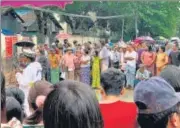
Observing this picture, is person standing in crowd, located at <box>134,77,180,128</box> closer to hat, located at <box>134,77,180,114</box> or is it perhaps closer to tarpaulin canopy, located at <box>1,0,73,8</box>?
hat, located at <box>134,77,180,114</box>

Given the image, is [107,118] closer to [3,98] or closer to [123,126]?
[123,126]

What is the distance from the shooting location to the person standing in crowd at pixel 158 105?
6.23ft

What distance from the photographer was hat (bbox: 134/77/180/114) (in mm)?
1937

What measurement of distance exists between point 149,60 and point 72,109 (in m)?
10.2

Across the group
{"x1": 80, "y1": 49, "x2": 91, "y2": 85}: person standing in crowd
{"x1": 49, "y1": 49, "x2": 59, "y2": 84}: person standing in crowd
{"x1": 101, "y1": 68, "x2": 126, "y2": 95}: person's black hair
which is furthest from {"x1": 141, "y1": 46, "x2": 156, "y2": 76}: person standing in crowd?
{"x1": 101, "y1": 68, "x2": 126, "y2": 95}: person's black hair

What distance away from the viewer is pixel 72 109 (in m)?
1.66

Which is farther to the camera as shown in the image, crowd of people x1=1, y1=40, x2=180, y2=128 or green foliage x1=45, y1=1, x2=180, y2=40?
green foliage x1=45, y1=1, x2=180, y2=40

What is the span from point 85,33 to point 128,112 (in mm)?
26550

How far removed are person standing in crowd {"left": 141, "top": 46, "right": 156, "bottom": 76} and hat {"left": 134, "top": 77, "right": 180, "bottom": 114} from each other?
8895 millimetres

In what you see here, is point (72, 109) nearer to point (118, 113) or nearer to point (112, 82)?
point (118, 113)

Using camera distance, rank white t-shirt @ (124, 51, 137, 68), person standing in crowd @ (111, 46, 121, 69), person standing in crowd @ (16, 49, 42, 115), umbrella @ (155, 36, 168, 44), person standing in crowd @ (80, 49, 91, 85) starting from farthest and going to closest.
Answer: umbrella @ (155, 36, 168, 44) → person standing in crowd @ (111, 46, 121, 69) → person standing in crowd @ (80, 49, 91, 85) → white t-shirt @ (124, 51, 137, 68) → person standing in crowd @ (16, 49, 42, 115)

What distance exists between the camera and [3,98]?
6.32 feet

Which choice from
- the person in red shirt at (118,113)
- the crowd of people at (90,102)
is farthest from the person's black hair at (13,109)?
the person in red shirt at (118,113)

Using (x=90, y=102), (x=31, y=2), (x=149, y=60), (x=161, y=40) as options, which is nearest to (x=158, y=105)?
(x=90, y=102)
